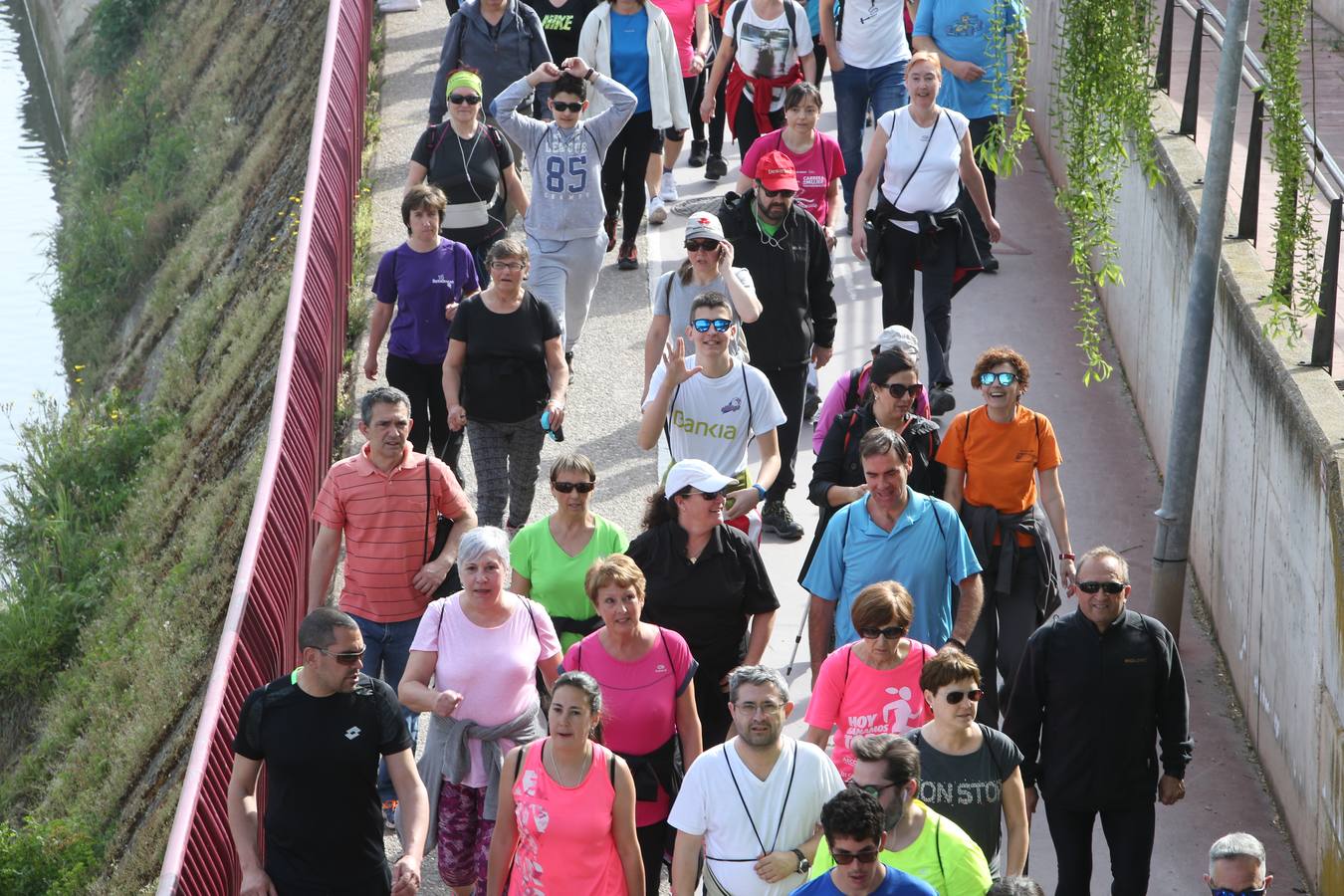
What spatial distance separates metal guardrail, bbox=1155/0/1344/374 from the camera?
823cm

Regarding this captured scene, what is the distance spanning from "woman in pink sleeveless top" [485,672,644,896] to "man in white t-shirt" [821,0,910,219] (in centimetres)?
724

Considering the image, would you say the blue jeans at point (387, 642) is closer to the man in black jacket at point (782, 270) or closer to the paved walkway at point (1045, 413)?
the paved walkway at point (1045, 413)

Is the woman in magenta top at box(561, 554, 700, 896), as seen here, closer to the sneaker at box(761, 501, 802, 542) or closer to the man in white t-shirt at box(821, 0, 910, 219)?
the sneaker at box(761, 501, 802, 542)

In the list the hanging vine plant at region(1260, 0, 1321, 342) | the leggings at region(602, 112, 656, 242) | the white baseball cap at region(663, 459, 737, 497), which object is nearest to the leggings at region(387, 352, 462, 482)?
the white baseball cap at region(663, 459, 737, 497)

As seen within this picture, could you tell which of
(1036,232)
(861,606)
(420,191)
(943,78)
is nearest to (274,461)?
(420,191)

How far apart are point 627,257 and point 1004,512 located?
5797mm

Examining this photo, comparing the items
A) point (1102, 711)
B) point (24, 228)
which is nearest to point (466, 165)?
point (1102, 711)

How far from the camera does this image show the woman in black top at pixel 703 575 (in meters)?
7.00

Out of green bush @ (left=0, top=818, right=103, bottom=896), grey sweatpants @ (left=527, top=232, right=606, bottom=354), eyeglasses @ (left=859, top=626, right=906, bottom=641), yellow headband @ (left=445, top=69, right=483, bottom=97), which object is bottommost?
green bush @ (left=0, top=818, right=103, bottom=896)

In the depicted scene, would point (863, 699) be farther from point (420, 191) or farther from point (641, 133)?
point (641, 133)

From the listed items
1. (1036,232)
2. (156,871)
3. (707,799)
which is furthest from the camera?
(1036,232)

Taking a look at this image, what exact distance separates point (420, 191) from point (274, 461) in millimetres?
1506

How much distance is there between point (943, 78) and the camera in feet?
40.2

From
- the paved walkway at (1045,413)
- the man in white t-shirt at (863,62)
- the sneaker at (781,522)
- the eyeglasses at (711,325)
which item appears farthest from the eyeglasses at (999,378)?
the man in white t-shirt at (863,62)
